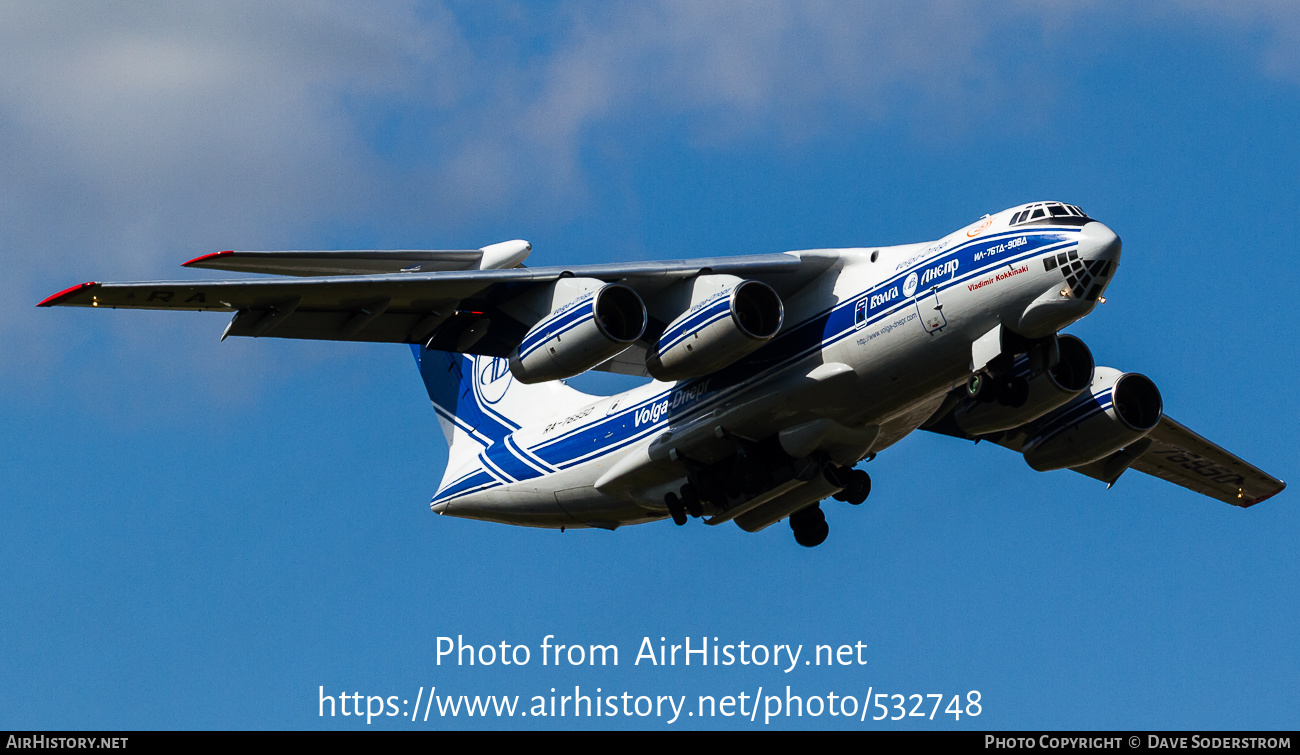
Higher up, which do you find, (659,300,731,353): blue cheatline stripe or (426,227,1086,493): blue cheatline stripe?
(426,227,1086,493): blue cheatline stripe

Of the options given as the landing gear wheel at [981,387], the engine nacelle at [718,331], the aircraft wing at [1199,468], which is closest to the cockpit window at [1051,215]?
the landing gear wheel at [981,387]

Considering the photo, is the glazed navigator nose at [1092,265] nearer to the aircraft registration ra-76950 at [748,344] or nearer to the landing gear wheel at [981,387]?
the aircraft registration ra-76950 at [748,344]

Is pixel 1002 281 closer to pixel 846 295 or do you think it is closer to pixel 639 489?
pixel 846 295

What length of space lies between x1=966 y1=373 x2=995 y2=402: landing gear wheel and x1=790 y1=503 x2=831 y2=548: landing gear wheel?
3.15 meters

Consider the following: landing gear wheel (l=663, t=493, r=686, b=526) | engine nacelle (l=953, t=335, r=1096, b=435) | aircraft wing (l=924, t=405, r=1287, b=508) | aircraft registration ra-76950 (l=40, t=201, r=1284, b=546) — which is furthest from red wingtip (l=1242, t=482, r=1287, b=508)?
landing gear wheel (l=663, t=493, r=686, b=526)

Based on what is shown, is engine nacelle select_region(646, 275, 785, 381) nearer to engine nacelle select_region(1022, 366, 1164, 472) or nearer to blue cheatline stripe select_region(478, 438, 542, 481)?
blue cheatline stripe select_region(478, 438, 542, 481)

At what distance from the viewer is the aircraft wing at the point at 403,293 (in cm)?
1413

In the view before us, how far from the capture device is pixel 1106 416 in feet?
52.3

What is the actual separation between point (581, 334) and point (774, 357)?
192 cm

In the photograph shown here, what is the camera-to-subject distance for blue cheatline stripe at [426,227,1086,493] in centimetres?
1349

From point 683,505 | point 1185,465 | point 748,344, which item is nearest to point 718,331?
point 748,344

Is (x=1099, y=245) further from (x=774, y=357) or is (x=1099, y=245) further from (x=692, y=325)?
(x=692, y=325)

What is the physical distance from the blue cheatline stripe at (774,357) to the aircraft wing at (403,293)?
2.06 ft
